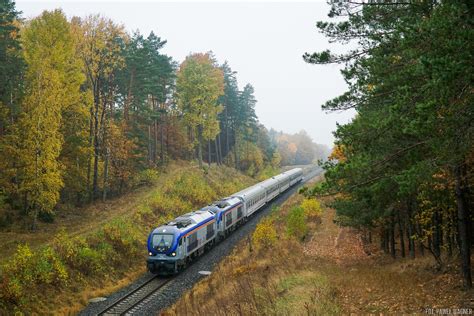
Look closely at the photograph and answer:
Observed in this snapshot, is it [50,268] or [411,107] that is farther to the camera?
[50,268]

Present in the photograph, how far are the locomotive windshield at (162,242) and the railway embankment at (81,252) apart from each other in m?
2.50

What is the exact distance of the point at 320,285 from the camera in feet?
48.2

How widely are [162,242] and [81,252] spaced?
175 inches

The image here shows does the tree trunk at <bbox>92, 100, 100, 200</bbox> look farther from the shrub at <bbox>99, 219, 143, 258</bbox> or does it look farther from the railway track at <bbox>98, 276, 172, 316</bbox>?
the railway track at <bbox>98, 276, 172, 316</bbox>

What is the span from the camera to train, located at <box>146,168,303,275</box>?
21.0 meters

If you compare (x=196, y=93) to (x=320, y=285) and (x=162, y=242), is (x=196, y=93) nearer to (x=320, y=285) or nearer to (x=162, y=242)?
(x=162, y=242)

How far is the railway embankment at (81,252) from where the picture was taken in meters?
16.9

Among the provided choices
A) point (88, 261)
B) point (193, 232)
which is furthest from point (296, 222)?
point (88, 261)

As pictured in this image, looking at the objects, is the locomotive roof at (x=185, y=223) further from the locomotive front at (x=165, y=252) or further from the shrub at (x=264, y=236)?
the shrub at (x=264, y=236)

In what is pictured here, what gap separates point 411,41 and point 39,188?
23092 millimetres

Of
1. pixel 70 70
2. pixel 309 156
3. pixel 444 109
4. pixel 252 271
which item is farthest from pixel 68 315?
pixel 309 156

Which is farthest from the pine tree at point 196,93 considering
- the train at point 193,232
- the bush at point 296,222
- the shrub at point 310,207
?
the bush at point 296,222

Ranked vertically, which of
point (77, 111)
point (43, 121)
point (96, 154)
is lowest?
point (96, 154)

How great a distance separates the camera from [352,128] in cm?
1216
